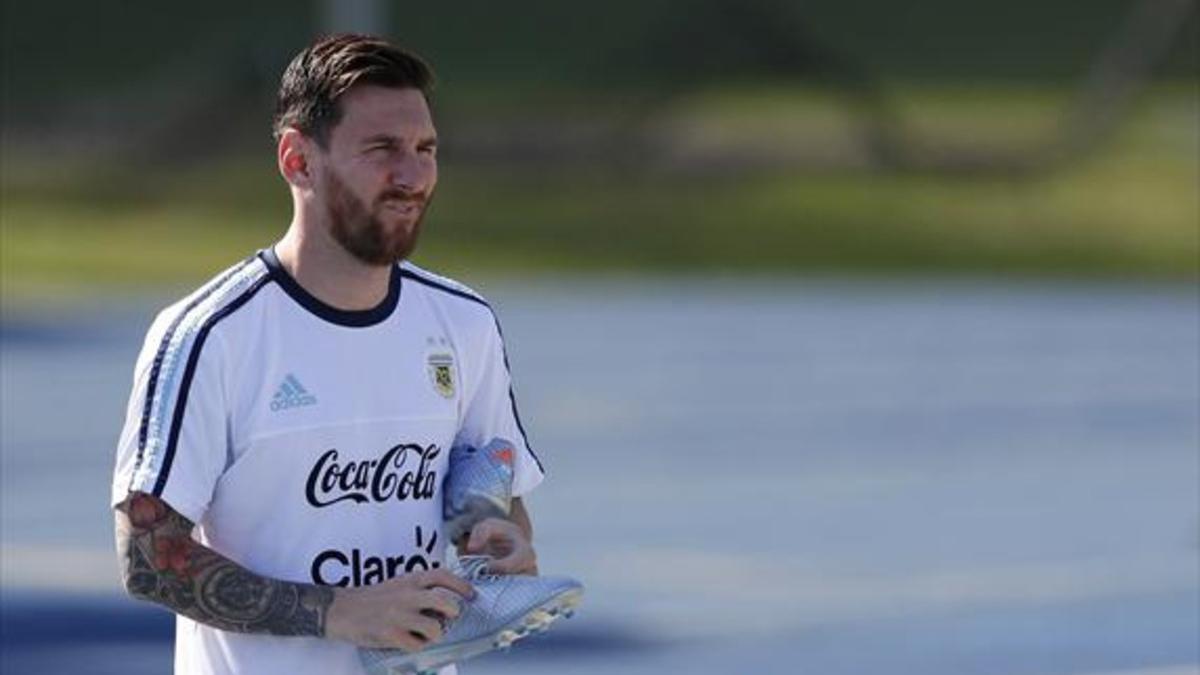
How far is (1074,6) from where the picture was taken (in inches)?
1661

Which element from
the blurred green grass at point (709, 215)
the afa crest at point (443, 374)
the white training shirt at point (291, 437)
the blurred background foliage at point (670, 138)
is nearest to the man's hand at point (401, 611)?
the white training shirt at point (291, 437)

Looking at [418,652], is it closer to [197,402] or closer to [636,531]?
[197,402]

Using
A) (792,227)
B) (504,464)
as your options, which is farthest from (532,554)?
(792,227)

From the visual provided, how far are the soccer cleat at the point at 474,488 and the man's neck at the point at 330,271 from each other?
304 mm

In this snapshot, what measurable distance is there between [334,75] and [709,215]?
24.1 meters

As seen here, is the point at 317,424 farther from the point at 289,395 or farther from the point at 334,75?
the point at 334,75

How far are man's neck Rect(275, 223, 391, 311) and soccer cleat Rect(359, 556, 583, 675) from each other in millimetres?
479

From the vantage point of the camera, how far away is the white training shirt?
4.86 metres

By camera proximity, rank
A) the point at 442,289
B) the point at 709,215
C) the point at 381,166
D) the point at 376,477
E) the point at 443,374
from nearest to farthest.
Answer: the point at 381,166 → the point at 376,477 → the point at 443,374 → the point at 442,289 → the point at 709,215

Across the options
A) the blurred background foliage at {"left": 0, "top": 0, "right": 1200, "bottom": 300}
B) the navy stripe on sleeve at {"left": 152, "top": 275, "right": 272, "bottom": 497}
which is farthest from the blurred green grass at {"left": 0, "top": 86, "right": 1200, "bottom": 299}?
the navy stripe on sleeve at {"left": 152, "top": 275, "right": 272, "bottom": 497}

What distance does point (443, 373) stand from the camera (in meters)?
5.12

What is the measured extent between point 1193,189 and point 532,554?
26695mm

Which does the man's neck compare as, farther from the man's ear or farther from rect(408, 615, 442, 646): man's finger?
rect(408, 615, 442, 646): man's finger

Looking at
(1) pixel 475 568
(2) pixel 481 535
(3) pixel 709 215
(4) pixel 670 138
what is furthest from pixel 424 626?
(4) pixel 670 138
